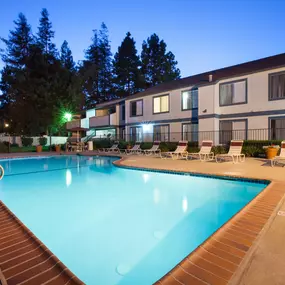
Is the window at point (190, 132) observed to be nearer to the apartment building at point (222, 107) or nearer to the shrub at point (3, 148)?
the apartment building at point (222, 107)

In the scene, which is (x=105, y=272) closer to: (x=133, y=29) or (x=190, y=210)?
(x=190, y=210)

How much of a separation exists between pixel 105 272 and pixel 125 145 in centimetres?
1692

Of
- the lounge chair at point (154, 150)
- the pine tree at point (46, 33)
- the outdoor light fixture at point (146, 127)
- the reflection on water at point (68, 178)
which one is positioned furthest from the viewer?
the pine tree at point (46, 33)

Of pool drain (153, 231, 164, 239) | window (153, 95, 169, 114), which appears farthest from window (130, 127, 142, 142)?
pool drain (153, 231, 164, 239)

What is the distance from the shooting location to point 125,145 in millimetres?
19938

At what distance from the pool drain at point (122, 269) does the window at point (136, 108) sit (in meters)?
18.9

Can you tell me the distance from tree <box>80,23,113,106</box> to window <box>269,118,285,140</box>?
33571 mm

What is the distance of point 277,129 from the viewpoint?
13867 millimetres

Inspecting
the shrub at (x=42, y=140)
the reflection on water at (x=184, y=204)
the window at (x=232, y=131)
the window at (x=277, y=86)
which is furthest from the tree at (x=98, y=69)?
the reflection on water at (x=184, y=204)

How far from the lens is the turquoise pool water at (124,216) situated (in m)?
3.33

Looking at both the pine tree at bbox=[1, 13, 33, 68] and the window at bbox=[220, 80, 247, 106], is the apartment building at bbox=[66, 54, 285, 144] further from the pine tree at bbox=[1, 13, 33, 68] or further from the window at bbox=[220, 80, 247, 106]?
the pine tree at bbox=[1, 13, 33, 68]

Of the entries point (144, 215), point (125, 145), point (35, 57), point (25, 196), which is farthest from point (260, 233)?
point (35, 57)

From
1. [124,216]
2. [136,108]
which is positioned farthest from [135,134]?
[124,216]

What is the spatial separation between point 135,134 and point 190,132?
652 cm
